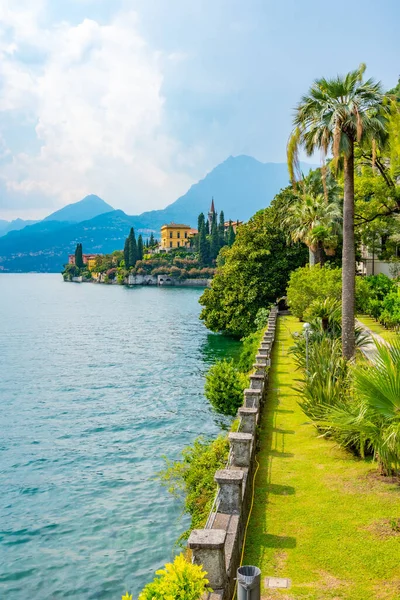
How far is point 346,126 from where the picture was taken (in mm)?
16047

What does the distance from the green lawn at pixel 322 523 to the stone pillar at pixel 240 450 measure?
24.8 inches

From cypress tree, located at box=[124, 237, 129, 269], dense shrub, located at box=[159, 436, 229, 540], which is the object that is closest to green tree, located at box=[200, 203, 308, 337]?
dense shrub, located at box=[159, 436, 229, 540]

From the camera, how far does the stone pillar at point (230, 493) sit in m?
7.68

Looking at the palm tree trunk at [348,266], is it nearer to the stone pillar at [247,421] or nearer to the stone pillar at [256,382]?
the stone pillar at [256,382]

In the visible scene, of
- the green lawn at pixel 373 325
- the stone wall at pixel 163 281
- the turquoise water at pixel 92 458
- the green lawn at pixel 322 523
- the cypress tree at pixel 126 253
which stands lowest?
the turquoise water at pixel 92 458

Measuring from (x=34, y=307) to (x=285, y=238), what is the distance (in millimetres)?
56902

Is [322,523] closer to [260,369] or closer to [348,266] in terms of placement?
[260,369]

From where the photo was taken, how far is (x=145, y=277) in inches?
6250

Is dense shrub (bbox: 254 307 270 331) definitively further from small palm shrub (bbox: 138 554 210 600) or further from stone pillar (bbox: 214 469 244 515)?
small palm shrub (bbox: 138 554 210 600)

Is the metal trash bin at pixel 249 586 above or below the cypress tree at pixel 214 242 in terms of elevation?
below

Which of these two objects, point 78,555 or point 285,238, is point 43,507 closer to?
point 78,555

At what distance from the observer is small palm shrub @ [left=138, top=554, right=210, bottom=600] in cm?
480

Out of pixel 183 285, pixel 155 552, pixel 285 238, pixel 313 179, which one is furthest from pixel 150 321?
pixel 183 285

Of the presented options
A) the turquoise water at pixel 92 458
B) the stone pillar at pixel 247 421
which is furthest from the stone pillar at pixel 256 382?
the turquoise water at pixel 92 458
